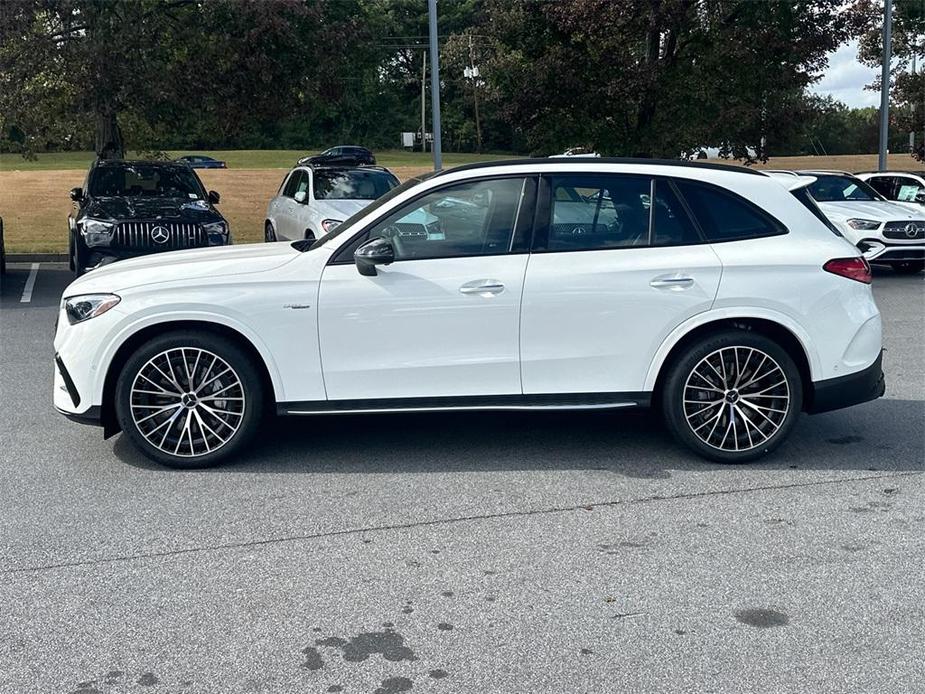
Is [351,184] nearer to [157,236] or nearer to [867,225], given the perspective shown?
[157,236]

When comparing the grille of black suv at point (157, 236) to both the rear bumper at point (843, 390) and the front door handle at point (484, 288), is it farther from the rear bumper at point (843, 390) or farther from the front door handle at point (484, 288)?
the rear bumper at point (843, 390)

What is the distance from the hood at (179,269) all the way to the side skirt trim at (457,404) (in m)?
0.83

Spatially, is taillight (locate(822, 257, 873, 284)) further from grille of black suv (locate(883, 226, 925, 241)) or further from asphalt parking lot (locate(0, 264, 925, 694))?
grille of black suv (locate(883, 226, 925, 241))

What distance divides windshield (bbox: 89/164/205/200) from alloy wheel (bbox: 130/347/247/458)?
349 inches

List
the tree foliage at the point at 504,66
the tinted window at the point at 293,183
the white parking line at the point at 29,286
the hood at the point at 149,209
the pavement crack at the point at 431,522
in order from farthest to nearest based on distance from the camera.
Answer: the tree foliage at the point at 504,66, the tinted window at the point at 293,183, the white parking line at the point at 29,286, the hood at the point at 149,209, the pavement crack at the point at 431,522

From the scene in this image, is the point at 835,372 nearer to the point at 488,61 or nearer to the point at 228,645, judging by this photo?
the point at 228,645

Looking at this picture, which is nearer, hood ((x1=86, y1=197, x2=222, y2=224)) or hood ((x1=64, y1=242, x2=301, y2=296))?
hood ((x1=64, y1=242, x2=301, y2=296))

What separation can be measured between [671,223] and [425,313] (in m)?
1.56

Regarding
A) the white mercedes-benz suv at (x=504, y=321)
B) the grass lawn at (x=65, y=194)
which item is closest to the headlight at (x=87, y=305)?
the white mercedes-benz suv at (x=504, y=321)

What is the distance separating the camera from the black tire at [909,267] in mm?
15305

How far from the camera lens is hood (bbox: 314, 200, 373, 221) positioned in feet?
47.9

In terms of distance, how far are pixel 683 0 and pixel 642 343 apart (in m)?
12.9

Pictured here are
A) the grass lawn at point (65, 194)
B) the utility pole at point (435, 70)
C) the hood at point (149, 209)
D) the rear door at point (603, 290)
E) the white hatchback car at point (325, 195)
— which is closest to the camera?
the rear door at point (603, 290)

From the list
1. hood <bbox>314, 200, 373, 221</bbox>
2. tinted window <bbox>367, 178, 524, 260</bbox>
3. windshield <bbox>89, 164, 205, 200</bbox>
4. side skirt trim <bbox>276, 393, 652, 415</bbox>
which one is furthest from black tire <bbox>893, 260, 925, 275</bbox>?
tinted window <bbox>367, 178, 524, 260</bbox>
